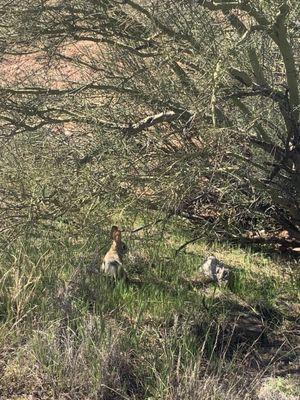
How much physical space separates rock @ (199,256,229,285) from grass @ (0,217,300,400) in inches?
2.8

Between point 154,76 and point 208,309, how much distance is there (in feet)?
5.06

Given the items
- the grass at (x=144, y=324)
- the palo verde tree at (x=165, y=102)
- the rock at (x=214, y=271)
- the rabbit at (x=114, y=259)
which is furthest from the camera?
the rock at (x=214, y=271)

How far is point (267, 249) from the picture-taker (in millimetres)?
5727

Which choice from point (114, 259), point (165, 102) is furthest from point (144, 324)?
point (165, 102)

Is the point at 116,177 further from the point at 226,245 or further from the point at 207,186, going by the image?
the point at 226,245

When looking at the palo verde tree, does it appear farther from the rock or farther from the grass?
the grass

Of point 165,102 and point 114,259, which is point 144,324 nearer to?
point 114,259

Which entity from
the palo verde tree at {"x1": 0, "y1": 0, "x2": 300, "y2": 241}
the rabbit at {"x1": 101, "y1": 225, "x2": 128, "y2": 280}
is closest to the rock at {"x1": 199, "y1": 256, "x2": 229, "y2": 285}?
the palo verde tree at {"x1": 0, "y1": 0, "x2": 300, "y2": 241}

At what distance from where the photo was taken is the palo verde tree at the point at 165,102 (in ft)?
13.2

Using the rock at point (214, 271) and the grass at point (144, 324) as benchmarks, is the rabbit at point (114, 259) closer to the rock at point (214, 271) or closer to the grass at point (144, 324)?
the grass at point (144, 324)

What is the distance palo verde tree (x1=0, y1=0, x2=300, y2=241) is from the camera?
402 centimetres

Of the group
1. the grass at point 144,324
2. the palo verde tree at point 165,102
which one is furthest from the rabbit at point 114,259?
the palo verde tree at point 165,102

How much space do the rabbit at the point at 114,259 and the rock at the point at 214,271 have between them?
2.01 feet

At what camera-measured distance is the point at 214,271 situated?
4.98 metres
